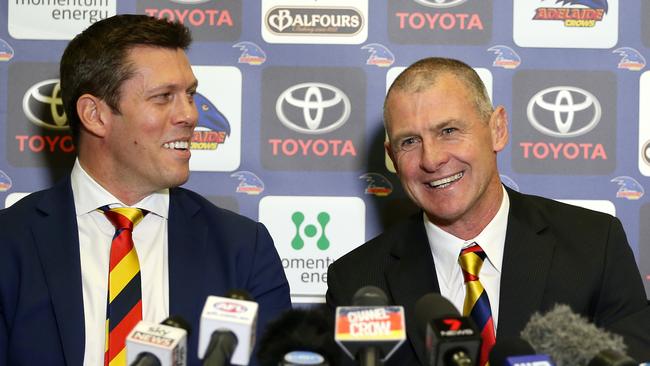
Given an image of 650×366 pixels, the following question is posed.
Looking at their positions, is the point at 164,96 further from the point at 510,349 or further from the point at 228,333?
the point at 510,349

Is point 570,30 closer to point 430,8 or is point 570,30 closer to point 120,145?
point 430,8

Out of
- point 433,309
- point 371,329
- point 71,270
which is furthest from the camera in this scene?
point 71,270

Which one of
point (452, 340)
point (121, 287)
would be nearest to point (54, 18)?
point (121, 287)

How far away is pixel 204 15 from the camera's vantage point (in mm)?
3139

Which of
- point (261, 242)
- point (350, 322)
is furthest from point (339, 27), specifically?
point (350, 322)

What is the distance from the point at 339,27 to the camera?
10.2 feet

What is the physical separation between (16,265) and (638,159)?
87.9 inches

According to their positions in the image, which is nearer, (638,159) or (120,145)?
(120,145)

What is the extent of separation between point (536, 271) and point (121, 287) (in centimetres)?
125

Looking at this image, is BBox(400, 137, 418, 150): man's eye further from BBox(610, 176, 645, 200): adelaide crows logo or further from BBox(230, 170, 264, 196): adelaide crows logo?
BBox(610, 176, 645, 200): adelaide crows logo

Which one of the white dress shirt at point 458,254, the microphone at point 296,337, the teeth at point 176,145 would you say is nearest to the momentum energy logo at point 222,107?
the teeth at point 176,145

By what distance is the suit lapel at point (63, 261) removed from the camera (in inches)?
91.7

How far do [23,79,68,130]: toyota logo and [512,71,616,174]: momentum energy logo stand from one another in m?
1.75

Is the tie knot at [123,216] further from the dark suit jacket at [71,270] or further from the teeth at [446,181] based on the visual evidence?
the teeth at [446,181]
